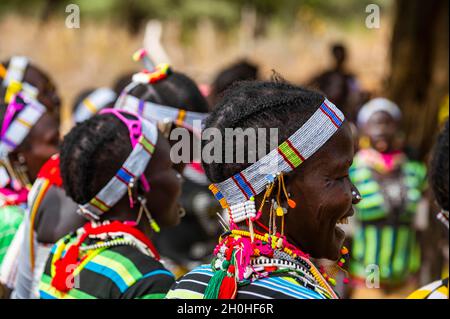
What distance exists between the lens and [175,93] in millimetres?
4832

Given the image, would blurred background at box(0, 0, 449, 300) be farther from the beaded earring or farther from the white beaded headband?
the beaded earring

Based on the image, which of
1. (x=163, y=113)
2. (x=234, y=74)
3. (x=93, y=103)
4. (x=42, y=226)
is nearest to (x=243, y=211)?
(x=42, y=226)

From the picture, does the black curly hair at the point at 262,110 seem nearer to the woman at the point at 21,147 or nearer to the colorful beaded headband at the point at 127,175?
the colorful beaded headband at the point at 127,175

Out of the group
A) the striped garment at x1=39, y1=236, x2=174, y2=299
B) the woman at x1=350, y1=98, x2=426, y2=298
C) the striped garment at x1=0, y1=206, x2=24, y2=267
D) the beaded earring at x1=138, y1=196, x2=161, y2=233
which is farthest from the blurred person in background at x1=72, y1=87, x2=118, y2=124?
the striped garment at x1=39, y1=236, x2=174, y2=299

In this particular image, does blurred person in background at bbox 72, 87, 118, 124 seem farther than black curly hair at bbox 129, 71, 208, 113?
Yes

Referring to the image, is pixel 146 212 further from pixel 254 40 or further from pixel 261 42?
pixel 254 40

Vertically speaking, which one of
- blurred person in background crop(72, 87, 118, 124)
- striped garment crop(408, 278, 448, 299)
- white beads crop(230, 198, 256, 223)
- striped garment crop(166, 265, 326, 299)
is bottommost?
striped garment crop(408, 278, 448, 299)

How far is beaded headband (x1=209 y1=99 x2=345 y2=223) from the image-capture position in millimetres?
2533

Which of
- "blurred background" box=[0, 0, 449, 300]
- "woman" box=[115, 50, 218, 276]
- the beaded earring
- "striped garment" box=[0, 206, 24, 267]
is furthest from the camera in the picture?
"blurred background" box=[0, 0, 449, 300]

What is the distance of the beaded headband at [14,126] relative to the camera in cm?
487

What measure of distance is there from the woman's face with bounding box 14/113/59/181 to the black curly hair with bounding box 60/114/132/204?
135 centimetres

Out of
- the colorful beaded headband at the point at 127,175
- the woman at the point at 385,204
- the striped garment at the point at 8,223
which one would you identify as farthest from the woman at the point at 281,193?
the woman at the point at 385,204

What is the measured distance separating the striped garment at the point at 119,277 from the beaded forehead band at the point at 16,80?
2403 mm
